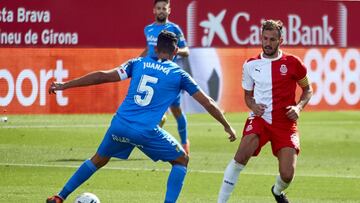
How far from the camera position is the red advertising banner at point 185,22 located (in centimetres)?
2323

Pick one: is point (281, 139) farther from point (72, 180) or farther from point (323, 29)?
point (323, 29)

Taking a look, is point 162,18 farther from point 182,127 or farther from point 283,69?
point 283,69

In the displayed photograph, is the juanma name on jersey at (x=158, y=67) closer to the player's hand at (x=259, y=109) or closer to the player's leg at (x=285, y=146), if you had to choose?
the player's hand at (x=259, y=109)

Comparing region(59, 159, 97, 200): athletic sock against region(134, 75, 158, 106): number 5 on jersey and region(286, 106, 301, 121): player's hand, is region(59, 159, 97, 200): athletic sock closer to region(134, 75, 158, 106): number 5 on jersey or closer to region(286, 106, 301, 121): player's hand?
region(134, 75, 158, 106): number 5 on jersey

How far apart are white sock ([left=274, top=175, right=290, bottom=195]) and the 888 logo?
1404cm

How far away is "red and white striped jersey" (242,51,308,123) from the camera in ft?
38.0

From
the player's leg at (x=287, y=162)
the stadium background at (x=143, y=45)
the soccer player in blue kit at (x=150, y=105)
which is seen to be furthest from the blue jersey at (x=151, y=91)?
the stadium background at (x=143, y=45)

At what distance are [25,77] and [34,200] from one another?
34.8ft

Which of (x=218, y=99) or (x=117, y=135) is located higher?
(x=117, y=135)

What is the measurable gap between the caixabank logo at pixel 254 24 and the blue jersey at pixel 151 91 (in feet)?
46.2

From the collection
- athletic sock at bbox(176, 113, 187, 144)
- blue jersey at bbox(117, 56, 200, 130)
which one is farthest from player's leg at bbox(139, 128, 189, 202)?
athletic sock at bbox(176, 113, 187, 144)

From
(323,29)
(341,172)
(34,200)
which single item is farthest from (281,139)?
(323,29)

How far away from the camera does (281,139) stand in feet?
37.9

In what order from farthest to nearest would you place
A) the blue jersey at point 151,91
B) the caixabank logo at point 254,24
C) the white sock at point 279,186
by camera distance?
the caixabank logo at point 254,24
the white sock at point 279,186
the blue jersey at point 151,91
